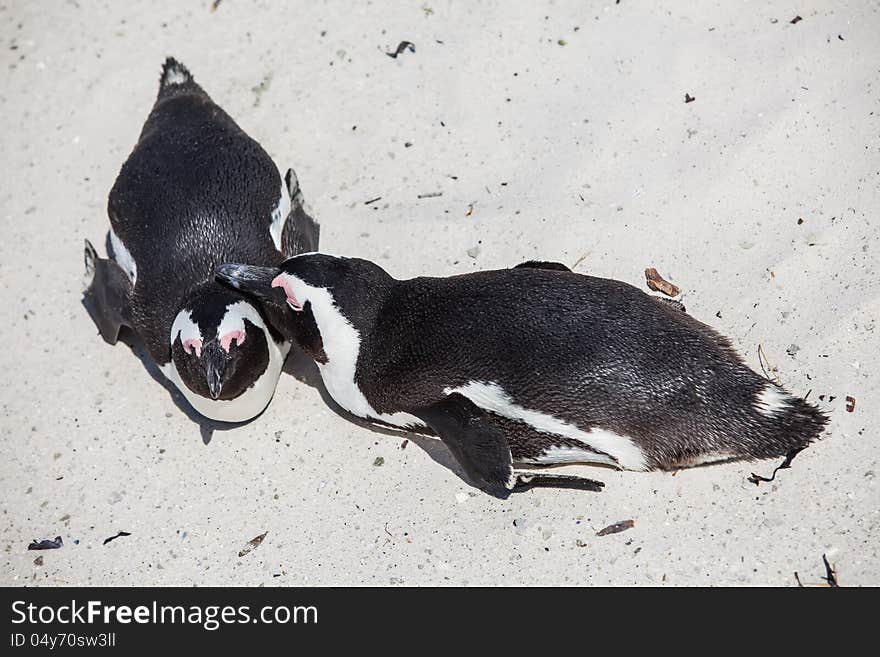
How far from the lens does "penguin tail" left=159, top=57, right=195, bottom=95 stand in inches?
147

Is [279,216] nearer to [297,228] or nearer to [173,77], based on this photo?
[297,228]

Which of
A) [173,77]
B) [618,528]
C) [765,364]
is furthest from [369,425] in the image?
[173,77]

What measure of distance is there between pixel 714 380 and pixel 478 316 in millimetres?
653

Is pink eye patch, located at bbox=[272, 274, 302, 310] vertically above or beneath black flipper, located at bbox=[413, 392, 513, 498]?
above

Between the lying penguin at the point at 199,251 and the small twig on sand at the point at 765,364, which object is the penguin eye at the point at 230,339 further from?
the small twig on sand at the point at 765,364

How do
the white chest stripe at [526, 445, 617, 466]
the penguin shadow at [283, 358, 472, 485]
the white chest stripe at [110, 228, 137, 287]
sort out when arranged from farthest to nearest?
the white chest stripe at [110, 228, 137, 287] < the penguin shadow at [283, 358, 472, 485] < the white chest stripe at [526, 445, 617, 466]

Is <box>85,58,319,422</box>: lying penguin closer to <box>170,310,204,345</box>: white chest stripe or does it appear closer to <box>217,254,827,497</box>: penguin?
<box>170,310,204,345</box>: white chest stripe

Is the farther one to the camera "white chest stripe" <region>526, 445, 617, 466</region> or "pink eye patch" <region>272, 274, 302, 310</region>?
"pink eye patch" <region>272, 274, 302, 310</region>

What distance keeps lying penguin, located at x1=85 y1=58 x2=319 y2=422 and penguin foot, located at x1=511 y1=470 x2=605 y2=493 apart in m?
0.89

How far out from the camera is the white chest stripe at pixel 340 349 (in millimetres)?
2816

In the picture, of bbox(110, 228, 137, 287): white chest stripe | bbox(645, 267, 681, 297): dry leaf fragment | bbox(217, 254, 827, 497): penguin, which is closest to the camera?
bbox(217, 254, 827, 497): penguin

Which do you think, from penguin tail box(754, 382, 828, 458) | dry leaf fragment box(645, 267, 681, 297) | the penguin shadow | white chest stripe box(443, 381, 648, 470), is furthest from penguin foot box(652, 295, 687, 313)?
the penguin shadow

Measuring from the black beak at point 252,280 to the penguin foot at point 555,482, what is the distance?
908 mm
